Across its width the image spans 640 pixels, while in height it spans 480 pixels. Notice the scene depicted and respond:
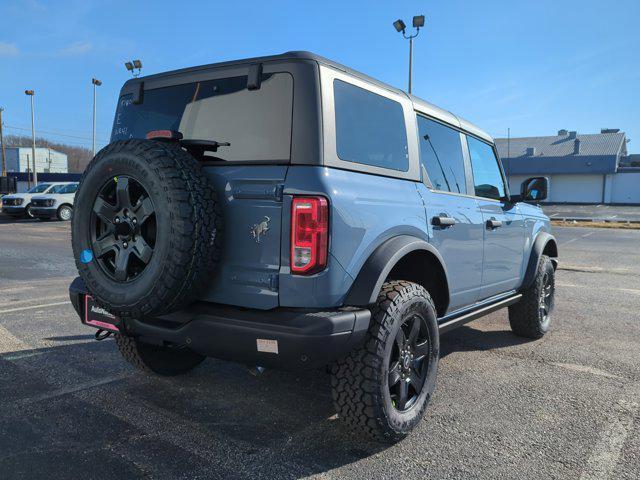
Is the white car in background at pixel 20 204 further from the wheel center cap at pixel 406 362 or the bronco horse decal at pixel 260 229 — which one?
the wheel center cap at pixel 406 362

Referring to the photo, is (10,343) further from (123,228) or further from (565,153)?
(565,153)

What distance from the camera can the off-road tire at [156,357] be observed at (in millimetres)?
3613

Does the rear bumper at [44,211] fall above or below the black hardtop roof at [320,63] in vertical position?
below

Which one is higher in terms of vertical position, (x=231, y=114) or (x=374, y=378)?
(x=231, y=114)

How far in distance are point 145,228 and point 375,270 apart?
47.1 inches

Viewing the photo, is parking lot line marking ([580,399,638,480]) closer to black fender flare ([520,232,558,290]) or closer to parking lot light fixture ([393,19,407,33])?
black fender flare ([520,232,558,290])

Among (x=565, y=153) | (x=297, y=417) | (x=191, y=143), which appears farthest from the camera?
(x=565, y=153)

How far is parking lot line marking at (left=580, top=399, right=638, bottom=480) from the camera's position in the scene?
2551mm

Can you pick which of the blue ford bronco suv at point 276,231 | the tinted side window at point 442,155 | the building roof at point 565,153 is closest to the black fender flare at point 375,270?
the blue ford bronco suv at point 276,231

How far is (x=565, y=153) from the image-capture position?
181 ft

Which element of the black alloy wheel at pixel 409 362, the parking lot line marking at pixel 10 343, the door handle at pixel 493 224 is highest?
the door handle at pixel 493 224

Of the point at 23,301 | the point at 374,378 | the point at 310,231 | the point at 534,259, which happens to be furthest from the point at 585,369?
the point at 23,301

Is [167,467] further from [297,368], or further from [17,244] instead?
[17,244]

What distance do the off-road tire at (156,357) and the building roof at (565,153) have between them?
176ft
